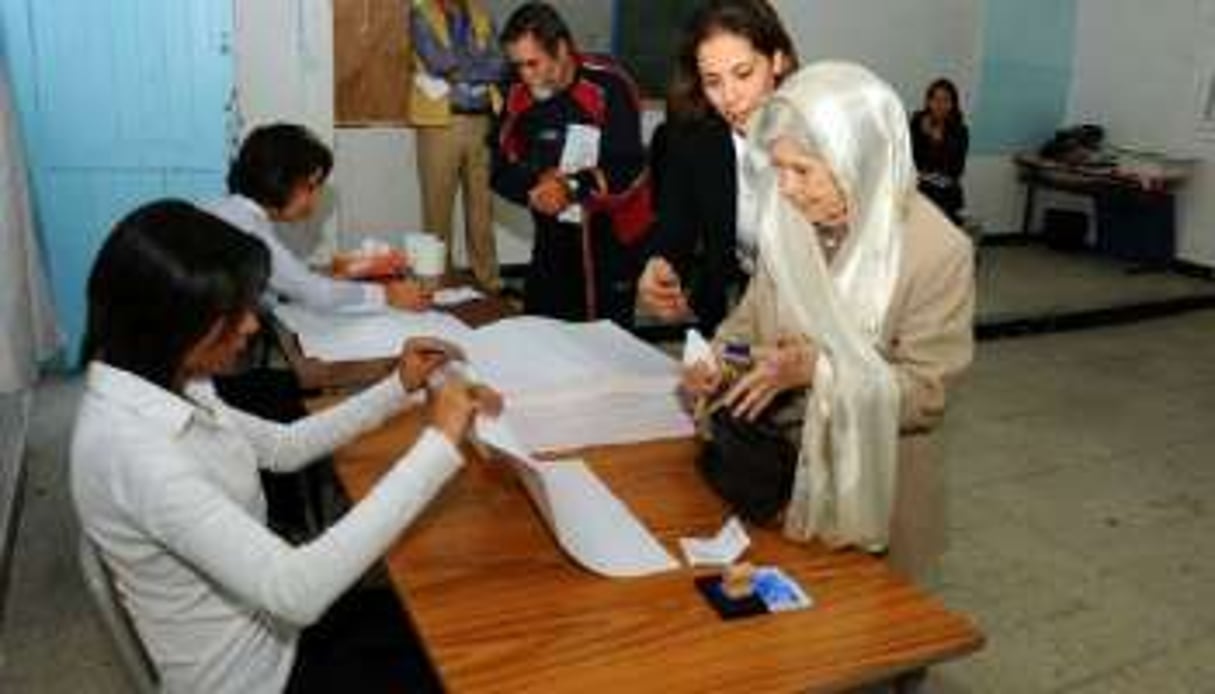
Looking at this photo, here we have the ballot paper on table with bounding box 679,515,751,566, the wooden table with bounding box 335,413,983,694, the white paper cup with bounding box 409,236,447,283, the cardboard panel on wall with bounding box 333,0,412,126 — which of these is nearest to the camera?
the wooden table with bounding box 335,413,983,694

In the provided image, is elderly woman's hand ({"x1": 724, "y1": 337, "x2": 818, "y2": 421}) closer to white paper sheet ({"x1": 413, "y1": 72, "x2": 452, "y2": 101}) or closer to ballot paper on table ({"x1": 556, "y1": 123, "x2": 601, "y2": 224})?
ballot paper on table ({"x1": 556, "y1": 123, "x2": 601, "y2": 224})

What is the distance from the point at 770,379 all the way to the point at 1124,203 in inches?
254

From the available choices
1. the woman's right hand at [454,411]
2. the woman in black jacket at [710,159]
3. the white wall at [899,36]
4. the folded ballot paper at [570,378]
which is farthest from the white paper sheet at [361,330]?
the white wall at [899,36]

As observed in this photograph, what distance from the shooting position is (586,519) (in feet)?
4.75

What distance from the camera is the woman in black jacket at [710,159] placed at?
6.29ft

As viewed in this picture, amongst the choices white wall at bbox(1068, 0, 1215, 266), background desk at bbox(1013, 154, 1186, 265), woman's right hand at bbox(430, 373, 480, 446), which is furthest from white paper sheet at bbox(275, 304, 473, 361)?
white wall at bbox(1068, 0, 1215, 266)

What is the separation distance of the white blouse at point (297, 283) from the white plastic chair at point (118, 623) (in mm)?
1278

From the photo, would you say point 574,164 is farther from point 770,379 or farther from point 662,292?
point 770,379

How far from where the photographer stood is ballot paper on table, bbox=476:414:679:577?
1.34 meters

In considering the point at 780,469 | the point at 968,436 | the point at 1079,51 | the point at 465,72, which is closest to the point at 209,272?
the point at 780,469

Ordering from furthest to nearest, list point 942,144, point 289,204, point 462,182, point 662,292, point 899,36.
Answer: point 899,36 < point 942,144 < point 462,182 < point 289,204 < point 662,292

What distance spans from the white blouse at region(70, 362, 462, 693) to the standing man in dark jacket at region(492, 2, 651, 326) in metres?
1.74

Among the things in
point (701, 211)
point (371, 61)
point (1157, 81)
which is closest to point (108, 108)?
point (371, 61)

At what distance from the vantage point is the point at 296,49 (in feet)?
14.5
